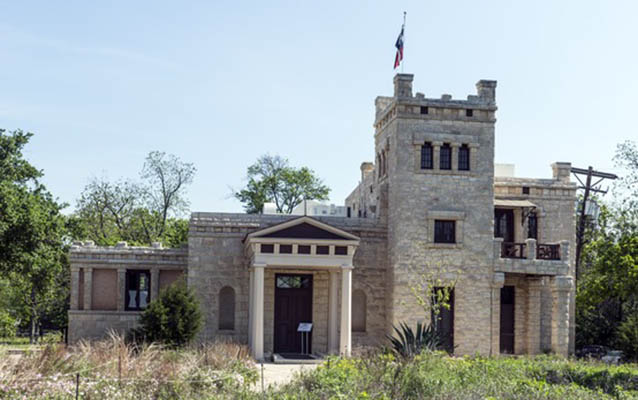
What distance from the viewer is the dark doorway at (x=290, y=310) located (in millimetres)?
30828

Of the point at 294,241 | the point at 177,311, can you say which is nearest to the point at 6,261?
the point at 177,311

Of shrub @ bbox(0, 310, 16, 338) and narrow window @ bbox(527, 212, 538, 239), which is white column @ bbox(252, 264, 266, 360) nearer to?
narrow window @ bbox(527, 212, 538, 239)

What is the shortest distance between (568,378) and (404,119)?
13422mm

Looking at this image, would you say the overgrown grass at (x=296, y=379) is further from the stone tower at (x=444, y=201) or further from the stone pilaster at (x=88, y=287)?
the stone pilaster at (x=88, y=287)

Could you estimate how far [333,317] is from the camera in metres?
29.8

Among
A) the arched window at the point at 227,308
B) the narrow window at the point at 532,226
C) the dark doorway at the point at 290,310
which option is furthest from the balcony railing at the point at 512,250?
the arched window at the point at 227,308

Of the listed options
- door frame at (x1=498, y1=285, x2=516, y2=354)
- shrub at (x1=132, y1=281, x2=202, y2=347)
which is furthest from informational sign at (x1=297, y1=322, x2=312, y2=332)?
door frame at (x1=498, y1=285, x2=516, y2=354)

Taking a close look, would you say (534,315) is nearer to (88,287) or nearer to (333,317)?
(333,317)

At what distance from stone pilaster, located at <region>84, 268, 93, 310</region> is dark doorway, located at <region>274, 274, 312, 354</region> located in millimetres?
6805

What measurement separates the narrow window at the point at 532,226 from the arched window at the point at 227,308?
12.1m

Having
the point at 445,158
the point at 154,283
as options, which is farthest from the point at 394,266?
the point at 154,283

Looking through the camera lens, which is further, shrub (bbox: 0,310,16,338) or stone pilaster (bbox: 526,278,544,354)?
shrub (bbox: 0,310,16,338)

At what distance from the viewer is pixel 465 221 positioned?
100 ft

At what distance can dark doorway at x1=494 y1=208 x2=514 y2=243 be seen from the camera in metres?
33.2
